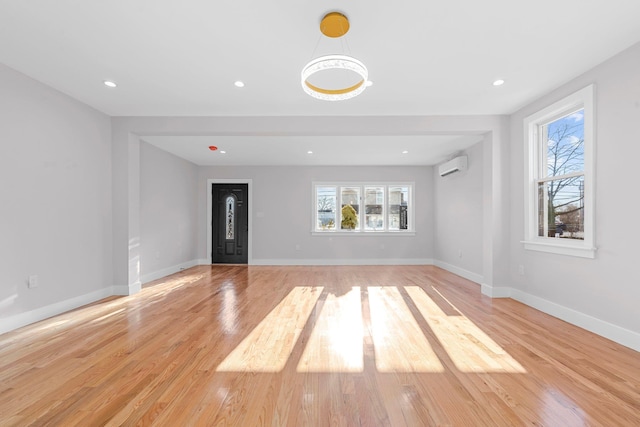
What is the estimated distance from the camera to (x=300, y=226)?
7223mm

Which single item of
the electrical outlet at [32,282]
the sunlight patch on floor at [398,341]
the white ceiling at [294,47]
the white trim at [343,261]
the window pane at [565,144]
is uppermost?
the white ceiling at [294,47]

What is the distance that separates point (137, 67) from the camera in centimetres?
A: 285

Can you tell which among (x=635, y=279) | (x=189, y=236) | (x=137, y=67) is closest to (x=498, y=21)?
(x=635, y=279)

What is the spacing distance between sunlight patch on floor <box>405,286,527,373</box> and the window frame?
3758 mm

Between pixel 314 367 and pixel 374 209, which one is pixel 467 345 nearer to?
pixel 314 367

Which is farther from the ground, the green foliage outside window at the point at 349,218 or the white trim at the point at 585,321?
the green foliage outside window at the point at 349,218

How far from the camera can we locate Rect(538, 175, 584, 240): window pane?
3.12 metres

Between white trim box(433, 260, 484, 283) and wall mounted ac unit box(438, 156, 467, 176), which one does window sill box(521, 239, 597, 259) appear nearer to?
white trim box(433, 260, 484, 283)

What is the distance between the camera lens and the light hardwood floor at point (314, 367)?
1598 millimetres

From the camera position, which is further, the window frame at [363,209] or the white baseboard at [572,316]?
the window frame at [363,209]

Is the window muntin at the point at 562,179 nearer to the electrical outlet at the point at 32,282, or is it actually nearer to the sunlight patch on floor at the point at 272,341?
the sunlight patch on floor at the point at 272,341

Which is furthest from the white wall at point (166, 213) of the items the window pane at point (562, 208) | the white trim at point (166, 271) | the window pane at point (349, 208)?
the window pane at point (562, 208)

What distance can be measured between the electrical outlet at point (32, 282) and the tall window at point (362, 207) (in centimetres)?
518

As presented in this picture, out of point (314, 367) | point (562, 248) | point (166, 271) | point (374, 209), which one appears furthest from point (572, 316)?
point (166, 271)
